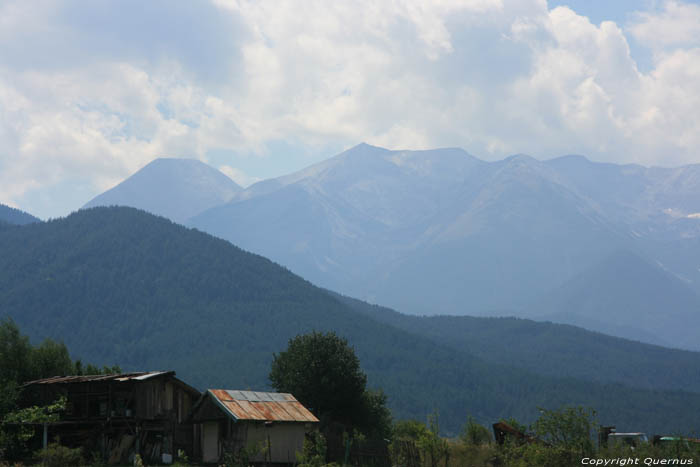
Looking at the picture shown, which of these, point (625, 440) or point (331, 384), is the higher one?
point (331, 384)

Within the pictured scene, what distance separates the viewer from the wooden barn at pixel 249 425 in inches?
1770

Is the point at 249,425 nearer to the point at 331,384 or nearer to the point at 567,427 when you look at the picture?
the point at 567,427

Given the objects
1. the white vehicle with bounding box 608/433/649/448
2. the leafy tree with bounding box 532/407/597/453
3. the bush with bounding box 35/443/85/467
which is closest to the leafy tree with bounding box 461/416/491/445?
Answer: the white vehicle with bounding box 608/433/649/448

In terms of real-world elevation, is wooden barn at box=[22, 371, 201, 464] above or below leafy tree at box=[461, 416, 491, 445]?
above

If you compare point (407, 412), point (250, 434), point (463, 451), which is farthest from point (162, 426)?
point (407, 412)

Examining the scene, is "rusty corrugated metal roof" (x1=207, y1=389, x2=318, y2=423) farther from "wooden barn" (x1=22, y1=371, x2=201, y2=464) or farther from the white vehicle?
the white vehicle

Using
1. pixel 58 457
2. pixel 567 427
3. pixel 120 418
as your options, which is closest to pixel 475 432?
pixel 120 418

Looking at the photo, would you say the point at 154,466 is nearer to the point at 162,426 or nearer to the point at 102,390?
the point at 162,426

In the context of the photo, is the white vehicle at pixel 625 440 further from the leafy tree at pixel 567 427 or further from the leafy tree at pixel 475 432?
the leafy tree at pixel 475 432

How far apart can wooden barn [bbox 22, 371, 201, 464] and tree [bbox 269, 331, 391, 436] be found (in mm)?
19314

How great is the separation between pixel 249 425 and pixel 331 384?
81.0ft

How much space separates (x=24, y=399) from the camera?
51.3m

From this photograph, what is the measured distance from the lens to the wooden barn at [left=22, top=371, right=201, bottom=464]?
161 feet

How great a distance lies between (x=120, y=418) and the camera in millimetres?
48969
